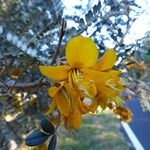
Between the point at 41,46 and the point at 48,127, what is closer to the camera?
the point at 48,127

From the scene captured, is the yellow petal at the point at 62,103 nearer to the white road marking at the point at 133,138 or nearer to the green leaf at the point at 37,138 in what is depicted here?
the green leaf at the point at 37,138

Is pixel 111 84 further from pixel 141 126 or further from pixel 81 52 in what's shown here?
pixel 141 126


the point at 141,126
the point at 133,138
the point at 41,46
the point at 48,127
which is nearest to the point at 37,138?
the point at 48,127

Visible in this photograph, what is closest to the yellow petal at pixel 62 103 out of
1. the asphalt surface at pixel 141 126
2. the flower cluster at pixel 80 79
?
the flower cluster at pixel 80 79

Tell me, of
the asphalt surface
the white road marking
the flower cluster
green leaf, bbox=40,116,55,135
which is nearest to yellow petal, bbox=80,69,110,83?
the flower cluster

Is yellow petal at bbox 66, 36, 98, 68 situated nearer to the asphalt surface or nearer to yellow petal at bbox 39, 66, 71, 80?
yellow petal at bbox 39, 66, 71, 80

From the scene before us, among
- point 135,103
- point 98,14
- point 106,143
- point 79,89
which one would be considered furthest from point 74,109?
point 135,103

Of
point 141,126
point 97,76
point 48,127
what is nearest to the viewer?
point 97,76
